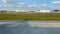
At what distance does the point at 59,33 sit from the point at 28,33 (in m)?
1.30

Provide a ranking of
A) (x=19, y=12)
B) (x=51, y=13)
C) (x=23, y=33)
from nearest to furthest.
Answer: (x=23, y=33) → (x=51, y=13) → (x=19, y=12)

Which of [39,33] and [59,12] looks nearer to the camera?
[39,33]

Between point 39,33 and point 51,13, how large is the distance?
18136 millimetres

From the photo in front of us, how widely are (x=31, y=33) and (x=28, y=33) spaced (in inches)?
5.0

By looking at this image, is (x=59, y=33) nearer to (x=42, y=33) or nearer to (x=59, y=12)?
(x=42, y=33)

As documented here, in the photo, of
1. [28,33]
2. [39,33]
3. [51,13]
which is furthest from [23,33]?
[51,13]

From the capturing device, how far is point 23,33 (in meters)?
5.50

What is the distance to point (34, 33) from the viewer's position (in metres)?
5.55

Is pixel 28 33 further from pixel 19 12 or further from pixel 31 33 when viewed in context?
pixel 19 12

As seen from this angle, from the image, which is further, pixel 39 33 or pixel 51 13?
pixel 51 13

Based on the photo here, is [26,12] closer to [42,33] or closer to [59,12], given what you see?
[59,12]

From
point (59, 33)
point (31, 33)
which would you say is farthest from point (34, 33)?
point (59, 33)

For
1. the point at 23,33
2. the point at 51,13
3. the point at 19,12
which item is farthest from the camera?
the point at 19,12

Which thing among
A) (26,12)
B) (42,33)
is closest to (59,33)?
(42,33)
